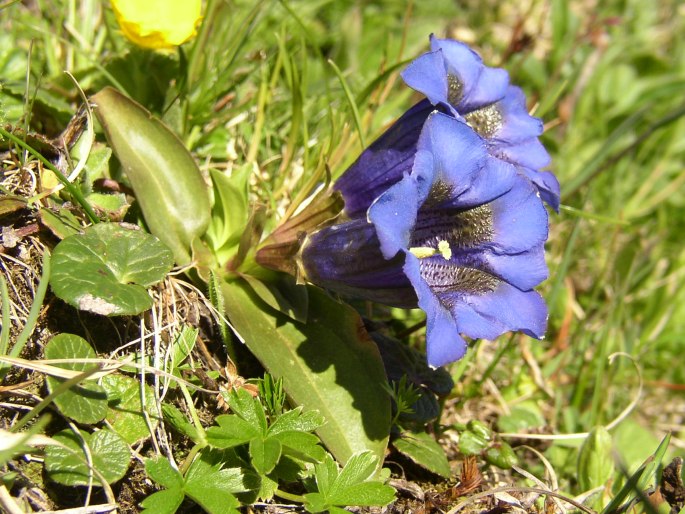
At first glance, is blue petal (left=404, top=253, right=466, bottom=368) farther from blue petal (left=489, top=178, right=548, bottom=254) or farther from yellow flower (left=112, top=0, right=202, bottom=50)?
yellow flower (left=112, top=0, right=202, bottom=50)

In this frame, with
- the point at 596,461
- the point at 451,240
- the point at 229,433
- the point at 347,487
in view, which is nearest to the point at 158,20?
the point at 451,240

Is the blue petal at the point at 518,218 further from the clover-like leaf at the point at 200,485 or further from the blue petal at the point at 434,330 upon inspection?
the clover-like leaf at the point at 200,485

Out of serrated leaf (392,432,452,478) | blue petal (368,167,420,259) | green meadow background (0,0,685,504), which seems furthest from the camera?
green meadow background (0,0,685,504)

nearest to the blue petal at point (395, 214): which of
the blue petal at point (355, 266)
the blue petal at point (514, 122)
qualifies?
the blue petal at point (355, 266)

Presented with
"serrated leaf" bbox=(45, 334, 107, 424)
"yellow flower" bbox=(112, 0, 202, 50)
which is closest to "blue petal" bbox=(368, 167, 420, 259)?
"serrated leaf" bbox=(45, 334, 107, 424)

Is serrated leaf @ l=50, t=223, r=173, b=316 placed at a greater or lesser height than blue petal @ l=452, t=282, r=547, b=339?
greater
